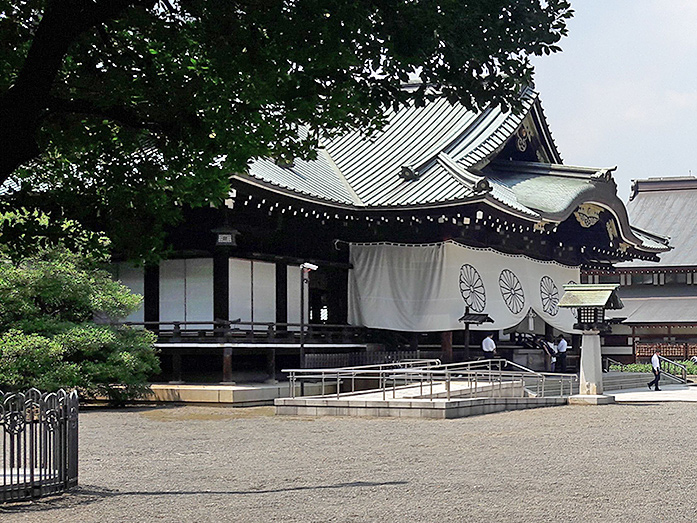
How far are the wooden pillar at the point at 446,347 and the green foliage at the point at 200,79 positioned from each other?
59.8 feet

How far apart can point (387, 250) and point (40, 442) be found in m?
18.7

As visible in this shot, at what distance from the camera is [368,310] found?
2744cm

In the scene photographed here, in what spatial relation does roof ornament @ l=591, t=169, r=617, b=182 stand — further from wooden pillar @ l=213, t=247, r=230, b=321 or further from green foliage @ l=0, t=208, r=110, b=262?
green foliage @ l=0, t=208, r=110, b=262

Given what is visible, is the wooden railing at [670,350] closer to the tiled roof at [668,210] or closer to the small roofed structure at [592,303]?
the tiled roof at [668,210]

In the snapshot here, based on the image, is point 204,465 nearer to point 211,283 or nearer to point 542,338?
point 211,283

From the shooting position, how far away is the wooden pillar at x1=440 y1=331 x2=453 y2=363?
27317mm

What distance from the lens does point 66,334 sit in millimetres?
19609

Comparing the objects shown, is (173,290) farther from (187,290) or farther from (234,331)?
(234,331)

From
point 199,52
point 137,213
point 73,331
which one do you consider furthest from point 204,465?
point 73,331

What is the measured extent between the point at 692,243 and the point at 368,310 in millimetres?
26514

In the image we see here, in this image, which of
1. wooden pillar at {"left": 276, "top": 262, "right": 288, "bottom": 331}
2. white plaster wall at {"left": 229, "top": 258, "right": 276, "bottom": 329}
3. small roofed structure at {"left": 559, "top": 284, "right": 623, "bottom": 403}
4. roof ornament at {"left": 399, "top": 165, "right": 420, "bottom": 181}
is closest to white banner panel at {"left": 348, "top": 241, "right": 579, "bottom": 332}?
roof ornament at {"left": 399, "top": 165, "right": 420, "bottom": 181}

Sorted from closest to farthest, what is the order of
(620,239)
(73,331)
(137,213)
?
(137,213), (73,331), (620,239)

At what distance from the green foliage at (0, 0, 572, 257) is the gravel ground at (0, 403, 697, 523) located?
2515 mm

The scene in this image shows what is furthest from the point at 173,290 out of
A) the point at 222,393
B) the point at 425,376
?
the point at 425,376
